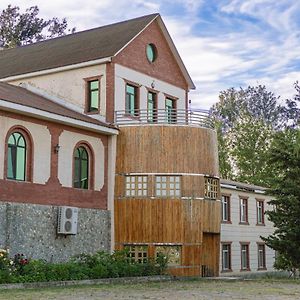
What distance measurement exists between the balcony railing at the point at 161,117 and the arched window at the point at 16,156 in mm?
5274

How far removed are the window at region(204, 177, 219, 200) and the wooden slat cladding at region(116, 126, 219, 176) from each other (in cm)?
42

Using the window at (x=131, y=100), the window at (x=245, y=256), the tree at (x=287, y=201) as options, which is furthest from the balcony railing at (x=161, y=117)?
the window at (x=245, y=256)

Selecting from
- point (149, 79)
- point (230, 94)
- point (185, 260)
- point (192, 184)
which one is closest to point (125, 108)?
point (149, 79)

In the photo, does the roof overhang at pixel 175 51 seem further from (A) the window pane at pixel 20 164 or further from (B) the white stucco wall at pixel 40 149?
(A) the window pane at pixel 20 164

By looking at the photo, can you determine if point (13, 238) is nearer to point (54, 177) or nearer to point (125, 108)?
point (54, 177)

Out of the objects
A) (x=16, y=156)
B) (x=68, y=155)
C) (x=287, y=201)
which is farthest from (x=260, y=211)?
(x=16, y=156)

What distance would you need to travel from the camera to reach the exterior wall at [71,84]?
28000 millimetres

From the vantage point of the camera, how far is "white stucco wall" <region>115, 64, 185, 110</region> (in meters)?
28.1

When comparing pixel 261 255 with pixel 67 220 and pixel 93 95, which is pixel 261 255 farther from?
pixel 67 220

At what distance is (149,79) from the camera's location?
98.3 ft

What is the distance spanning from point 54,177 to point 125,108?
5549 millimetres

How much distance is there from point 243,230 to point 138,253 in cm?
1095

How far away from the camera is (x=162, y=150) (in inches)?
1051

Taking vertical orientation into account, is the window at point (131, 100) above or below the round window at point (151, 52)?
below
